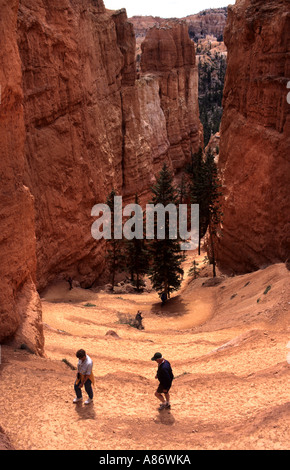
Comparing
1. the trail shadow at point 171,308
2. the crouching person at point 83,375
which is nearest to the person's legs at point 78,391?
the crouching person at point 83,375

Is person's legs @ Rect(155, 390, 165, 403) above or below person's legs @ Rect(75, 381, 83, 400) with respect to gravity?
below

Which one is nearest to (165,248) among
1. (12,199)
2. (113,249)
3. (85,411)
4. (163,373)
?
(113,249)

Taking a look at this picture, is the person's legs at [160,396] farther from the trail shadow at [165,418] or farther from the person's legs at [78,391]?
the person's legs at [78,391]

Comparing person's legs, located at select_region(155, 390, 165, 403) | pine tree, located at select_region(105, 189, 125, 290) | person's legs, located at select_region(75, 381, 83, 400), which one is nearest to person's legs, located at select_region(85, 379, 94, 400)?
person's legs, located at select_region(75, 381, 83, 400)

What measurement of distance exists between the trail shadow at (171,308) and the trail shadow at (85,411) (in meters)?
15.8

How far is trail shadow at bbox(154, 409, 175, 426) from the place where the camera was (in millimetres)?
9961

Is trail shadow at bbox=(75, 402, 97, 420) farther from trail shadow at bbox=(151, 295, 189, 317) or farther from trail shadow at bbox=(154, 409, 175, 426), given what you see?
trail shadow at bbox=(151, 295, 189, 317)

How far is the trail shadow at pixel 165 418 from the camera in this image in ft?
32.7

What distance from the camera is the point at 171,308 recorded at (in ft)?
90.0

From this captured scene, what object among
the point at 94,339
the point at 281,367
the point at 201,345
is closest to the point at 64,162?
the point at 94,339

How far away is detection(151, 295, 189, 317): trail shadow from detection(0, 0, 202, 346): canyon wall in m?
7.72

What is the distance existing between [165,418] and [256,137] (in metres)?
20.4

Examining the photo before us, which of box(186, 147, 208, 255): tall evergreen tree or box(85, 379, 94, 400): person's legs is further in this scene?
box(186, 147, 208, 255): tall evergreen tree
